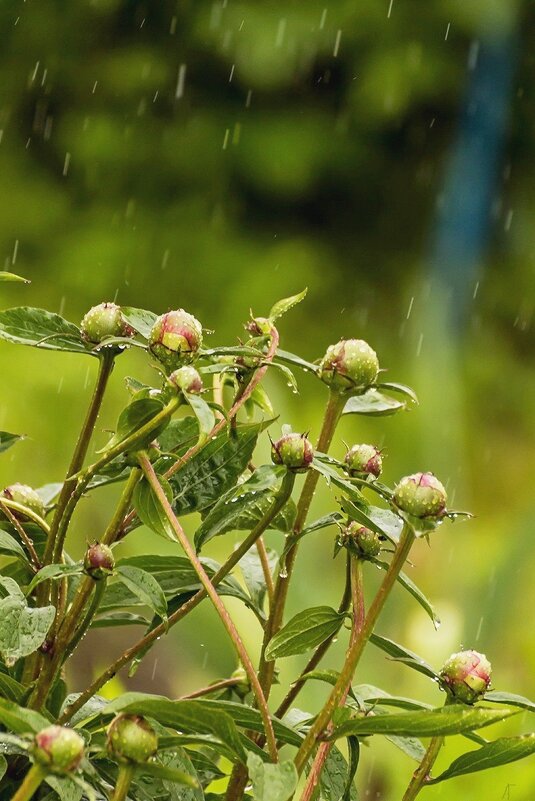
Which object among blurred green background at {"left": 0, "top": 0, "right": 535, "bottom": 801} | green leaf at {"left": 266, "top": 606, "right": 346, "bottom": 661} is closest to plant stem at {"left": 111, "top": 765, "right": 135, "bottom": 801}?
green leaf at {"left": 266, "top": 606, "right": 346, "bottom": 661}

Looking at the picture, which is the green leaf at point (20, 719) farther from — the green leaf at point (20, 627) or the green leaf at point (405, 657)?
the green leaf at point (405, 657)

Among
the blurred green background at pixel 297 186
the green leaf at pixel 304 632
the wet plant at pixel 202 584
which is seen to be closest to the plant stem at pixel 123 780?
the wet plant at pixel 202 584

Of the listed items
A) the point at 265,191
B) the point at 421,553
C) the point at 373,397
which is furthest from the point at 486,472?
the point at 373,397

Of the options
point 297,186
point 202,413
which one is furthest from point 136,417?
point 297,186

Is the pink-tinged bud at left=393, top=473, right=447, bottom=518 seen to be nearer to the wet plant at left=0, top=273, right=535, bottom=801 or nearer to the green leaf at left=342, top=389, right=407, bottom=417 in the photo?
the wet plant at left=0, top=273, right=535, bottom=801

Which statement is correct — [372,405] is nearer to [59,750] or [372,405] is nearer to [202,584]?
[202,584]

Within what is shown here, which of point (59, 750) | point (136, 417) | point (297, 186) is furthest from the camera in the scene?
point (297, 186)

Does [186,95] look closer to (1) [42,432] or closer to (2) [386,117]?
(2) [386,117]
